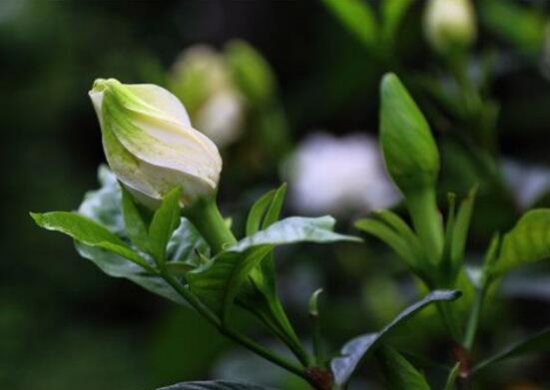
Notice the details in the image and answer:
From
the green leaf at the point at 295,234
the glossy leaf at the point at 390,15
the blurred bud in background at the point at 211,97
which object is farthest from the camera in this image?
the blurred bud in background at the point at 211,97

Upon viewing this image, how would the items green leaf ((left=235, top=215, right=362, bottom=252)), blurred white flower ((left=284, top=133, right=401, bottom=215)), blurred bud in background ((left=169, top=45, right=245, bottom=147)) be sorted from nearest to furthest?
green leaf ((left=235, top=215, right=362, bottom=252))
blurred bud in background ((left=169, top=45, right=245, bottom=147))
blurred white flower ((left=284, top=133, right=401, bottom=215))

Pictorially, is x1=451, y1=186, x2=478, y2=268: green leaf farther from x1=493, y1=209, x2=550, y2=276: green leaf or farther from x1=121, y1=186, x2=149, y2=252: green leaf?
x1=121, y1=186, x2=149, y2=252: green leaf

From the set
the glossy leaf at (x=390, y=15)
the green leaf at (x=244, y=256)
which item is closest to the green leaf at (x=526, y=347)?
the green leaf at (x=244, y=256)

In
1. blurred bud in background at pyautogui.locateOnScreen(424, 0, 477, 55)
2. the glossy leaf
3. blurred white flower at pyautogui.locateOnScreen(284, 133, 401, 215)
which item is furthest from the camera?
blurred white flower at pyautogui.locateOnScreen(284, 133, 401, 215)

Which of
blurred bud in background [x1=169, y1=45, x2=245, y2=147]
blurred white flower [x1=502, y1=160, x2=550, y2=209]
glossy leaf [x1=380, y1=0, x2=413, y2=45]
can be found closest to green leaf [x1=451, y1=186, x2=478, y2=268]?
glossy leaf [x1=380, y1=0, x2=413, y2=45]

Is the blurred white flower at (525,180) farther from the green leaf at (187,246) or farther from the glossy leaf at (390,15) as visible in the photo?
the green leaf at (187,246)

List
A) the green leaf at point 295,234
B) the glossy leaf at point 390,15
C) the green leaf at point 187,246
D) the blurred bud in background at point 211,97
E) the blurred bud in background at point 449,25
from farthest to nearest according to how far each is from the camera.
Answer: the blurred bud in background at point 211,97
the blurred bud in background at point 449,25
the glossy leaf at point 390,15
the green leaf at point 187,246
the green leaf at point 295,234

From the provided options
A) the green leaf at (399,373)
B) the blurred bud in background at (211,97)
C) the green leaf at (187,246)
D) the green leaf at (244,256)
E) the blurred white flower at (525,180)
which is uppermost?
the green leaf at (244,256)

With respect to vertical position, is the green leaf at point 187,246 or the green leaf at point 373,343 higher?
the green leaf at point 187,246
